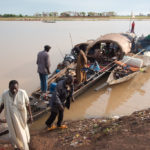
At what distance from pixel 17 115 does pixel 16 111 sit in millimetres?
73

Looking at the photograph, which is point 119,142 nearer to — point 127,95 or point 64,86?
point 64,86

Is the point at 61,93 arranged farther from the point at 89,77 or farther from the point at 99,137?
the point at 89,77

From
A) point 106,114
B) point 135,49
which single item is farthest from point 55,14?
point 106,114

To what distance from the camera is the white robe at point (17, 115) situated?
8.90 ft

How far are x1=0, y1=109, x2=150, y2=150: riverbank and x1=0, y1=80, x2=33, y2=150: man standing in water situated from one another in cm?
74

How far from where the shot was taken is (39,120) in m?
4.85

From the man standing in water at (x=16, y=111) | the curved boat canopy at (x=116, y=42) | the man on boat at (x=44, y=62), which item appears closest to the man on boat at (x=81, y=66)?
the man on boat at (x=44, y=62)

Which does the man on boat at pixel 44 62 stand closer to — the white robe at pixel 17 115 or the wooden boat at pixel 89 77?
the wooden boat at pixel 89 77

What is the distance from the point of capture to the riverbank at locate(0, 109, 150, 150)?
10.2ft

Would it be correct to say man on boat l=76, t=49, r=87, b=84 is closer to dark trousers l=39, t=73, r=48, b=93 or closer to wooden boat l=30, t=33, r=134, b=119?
wooden boat l=30, t=33, r=134, b=119

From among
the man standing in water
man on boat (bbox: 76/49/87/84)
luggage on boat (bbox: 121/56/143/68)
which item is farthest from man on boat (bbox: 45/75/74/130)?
luggage on boat (bbox: 121/56/143/68)

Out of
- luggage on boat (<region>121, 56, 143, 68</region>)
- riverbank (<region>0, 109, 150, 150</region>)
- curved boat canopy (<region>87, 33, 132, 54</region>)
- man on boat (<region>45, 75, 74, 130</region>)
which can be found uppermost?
curved boat canopy (<region>87, 33, 132, 54</region>)

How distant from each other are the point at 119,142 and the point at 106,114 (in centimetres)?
259

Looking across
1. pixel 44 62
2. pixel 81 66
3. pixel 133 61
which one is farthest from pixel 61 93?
pixel 133 61
